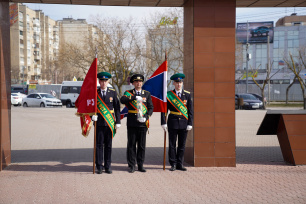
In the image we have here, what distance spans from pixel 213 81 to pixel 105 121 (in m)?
2.37

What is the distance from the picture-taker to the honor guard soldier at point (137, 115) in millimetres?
8086

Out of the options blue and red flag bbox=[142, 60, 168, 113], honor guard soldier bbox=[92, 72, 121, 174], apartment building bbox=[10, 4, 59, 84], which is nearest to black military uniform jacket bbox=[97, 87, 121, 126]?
honor guard soldier bbox=[92, 72, 121, 174]

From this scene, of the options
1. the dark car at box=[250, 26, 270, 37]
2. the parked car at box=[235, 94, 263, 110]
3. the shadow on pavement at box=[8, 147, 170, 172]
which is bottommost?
the parked car at box=[235, 94, 263, 110]

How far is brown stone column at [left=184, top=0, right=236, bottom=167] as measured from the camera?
28.2 feet

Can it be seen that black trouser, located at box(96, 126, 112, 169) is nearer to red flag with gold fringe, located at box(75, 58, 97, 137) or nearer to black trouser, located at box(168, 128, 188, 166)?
red flag with gold fringe, located at box(75, 58, 97, 137)

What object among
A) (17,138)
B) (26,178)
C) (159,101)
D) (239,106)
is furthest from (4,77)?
(239,106)

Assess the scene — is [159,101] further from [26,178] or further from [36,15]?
[36,15]

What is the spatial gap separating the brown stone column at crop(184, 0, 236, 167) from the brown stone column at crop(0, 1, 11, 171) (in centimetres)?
382

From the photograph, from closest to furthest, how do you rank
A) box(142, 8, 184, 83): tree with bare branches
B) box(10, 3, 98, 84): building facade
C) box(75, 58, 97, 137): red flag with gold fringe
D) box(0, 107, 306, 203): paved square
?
box(0, 107, 306, 203): paved square < box(75, 58, 97, 137): red flag with gold fringe < box(142, 8, 184, 83): tree with bare branches < box(10, 3, 98, 84): building facade

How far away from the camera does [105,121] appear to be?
26.5 ft

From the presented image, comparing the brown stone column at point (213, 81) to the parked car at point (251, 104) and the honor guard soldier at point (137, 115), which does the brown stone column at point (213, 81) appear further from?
the parked car at point (251, 104)

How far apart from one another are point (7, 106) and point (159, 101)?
10.3ft

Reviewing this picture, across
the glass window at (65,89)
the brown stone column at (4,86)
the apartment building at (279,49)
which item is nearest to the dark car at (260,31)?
the apartment building at (279,49)

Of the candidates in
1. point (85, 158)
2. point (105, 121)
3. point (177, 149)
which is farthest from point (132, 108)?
point (85, 158)
